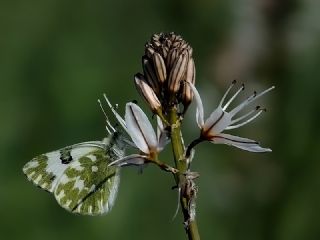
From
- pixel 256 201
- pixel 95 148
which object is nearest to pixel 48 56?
pixel 256 201

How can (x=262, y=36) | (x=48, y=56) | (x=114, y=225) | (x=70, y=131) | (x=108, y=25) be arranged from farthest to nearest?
(x=108, y=25), (x=48, y=56), (x=70, y=131), (x=114, y=225), (x=262, y=36)

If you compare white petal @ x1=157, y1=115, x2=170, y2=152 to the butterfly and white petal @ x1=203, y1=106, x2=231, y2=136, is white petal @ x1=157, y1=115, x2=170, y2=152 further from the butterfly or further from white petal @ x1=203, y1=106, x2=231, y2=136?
the butterfly

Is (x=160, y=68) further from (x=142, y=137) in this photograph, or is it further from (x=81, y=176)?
→ (x=81, y=176)

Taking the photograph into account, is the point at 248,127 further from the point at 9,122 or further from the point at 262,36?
the point at 9,122

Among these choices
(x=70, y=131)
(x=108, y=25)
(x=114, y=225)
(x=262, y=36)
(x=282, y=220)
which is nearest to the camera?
(x=282, y=220)

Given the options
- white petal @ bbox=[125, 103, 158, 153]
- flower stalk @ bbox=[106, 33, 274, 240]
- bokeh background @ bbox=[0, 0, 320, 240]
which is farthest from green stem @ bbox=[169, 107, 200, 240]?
bokeh background @ bbox=[0, 0, 320, 240]

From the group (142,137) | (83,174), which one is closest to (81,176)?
(83,174)
